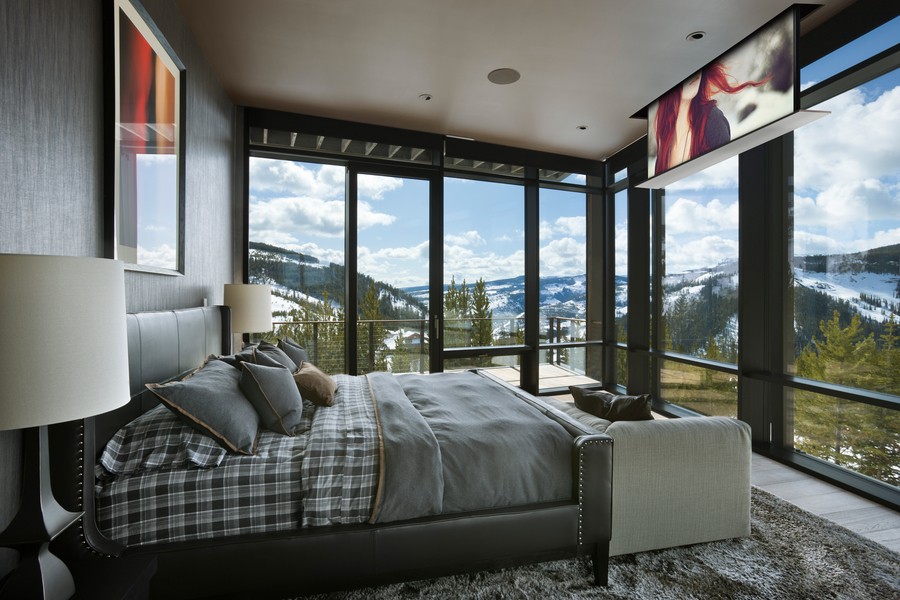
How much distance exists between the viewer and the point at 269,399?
218cm

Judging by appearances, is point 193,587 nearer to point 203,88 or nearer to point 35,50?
point 35,50

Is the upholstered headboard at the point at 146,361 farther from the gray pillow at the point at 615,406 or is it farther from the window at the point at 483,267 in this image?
the window at the point at 483,267

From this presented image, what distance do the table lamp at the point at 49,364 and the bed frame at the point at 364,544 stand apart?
1.22 feet

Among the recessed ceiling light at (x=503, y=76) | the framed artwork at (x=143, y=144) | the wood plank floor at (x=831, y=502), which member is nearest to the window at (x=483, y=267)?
the recessed ceiling light at (x=503, y=76)

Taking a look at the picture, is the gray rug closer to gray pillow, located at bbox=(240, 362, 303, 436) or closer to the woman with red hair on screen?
gray pillow, located at bbox=(240, 362, 303, 436)

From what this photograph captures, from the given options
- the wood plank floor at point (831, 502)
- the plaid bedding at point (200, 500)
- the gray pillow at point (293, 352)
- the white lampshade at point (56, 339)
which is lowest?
the wood plank floor at point (831, 502)

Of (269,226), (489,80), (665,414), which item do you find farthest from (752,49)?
(269,226)

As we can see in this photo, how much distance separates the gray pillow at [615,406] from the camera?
2.34m

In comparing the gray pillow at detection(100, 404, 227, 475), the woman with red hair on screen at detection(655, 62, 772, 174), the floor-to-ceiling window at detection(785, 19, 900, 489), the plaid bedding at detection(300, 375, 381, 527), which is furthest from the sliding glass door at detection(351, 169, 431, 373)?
the floor-to-ceiling window at detection(785, 19, 900, 489)

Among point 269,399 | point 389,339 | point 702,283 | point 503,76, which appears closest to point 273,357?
point 269,399

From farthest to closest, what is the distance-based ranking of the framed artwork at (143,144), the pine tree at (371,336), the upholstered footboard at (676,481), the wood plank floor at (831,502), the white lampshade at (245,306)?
the pine tree at (371,336) → the white lampshade at (245,306) → the wood plank floor at (831,502) → the upholstered footboard at (676,481) → the framed artwork at (143,144)

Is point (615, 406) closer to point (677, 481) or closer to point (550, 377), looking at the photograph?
point (677, 481)

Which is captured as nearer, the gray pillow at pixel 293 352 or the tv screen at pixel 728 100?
the tv screen at pixel 728 100

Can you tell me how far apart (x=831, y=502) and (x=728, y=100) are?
9.26ft
